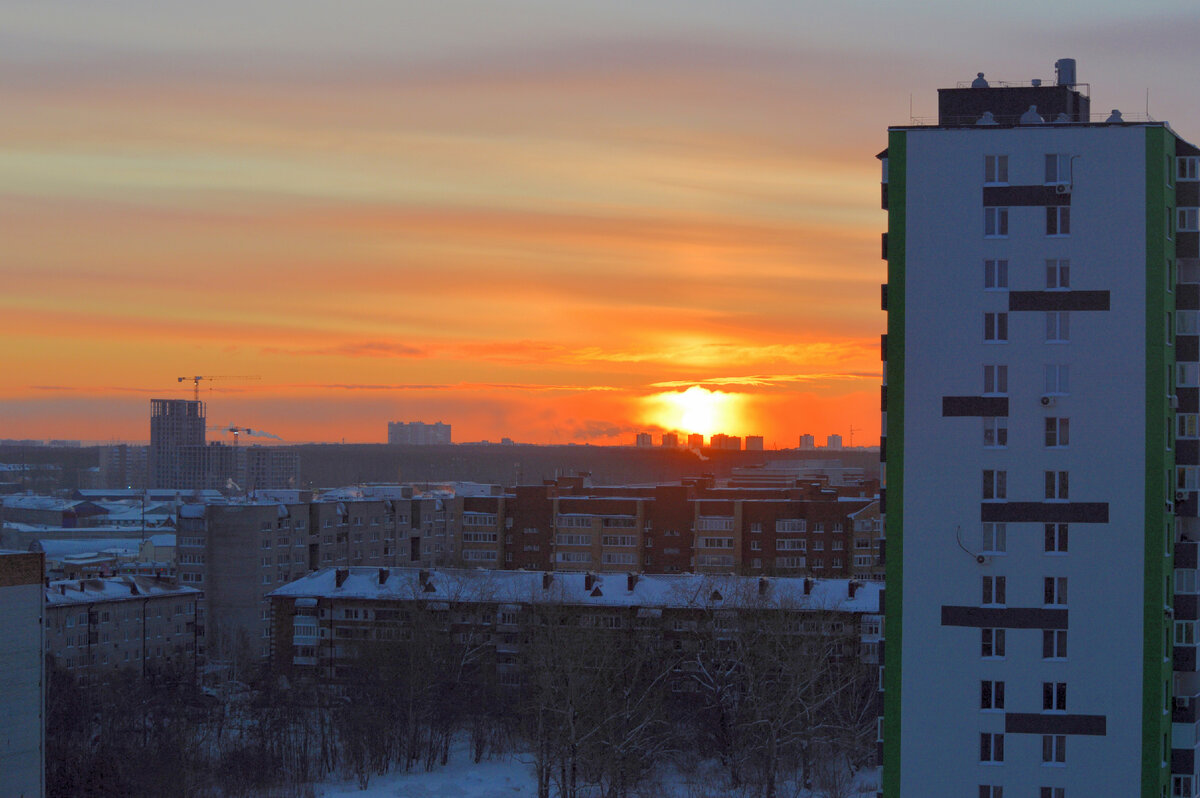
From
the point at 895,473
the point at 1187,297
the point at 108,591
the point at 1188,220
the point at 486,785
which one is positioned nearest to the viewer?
the point at 895,473

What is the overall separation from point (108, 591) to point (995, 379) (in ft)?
165

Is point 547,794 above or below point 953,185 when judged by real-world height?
below

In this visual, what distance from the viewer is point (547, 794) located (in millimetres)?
41031

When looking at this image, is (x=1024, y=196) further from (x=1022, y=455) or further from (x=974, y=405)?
(x=1022, y=455)

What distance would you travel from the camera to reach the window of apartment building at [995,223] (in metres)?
22.6

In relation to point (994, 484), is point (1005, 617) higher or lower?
lower

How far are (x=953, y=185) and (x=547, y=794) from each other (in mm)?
24720

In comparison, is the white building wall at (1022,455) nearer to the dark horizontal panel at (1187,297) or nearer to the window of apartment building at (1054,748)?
the window of apartment building at (1054,748)

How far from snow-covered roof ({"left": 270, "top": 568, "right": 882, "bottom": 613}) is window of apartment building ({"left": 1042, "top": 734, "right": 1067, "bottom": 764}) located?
2415 centimetres

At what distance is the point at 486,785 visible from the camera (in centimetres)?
4384

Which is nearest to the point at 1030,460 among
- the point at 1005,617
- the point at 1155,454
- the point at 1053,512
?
the point at 1053,512

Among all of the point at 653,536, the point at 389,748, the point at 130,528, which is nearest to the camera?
the point at 389,748

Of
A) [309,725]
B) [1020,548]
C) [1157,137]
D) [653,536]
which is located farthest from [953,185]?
[653,536]

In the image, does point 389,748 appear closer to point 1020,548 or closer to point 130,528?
point 1020,548
